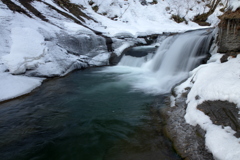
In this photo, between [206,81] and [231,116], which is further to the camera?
[206,81]

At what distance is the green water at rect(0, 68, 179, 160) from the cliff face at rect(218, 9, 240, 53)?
9.94 feet

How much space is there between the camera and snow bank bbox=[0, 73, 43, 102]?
5.94 m

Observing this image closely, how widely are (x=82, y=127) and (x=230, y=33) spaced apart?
19.3ft

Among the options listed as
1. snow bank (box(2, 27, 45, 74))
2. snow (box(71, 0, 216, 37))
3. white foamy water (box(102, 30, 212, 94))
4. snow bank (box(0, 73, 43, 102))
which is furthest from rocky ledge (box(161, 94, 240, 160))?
snow (box(71, 0, 216, 37))

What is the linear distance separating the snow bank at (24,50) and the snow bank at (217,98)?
757cm

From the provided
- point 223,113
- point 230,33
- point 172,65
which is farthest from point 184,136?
point 172,65

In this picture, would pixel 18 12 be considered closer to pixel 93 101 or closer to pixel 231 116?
pixel 93 101

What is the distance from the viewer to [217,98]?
3.39 m

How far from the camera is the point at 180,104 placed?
14.2 ft

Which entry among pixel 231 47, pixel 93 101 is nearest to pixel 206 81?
pixel 231 47

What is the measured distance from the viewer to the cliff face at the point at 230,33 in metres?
5.08

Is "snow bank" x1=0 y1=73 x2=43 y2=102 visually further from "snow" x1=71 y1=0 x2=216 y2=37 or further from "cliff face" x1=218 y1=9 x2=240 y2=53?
"snow" x1=71 y1=0 x2=216 y2=37

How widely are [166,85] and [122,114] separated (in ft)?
9.62

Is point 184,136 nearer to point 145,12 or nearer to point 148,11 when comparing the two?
point 145,12
